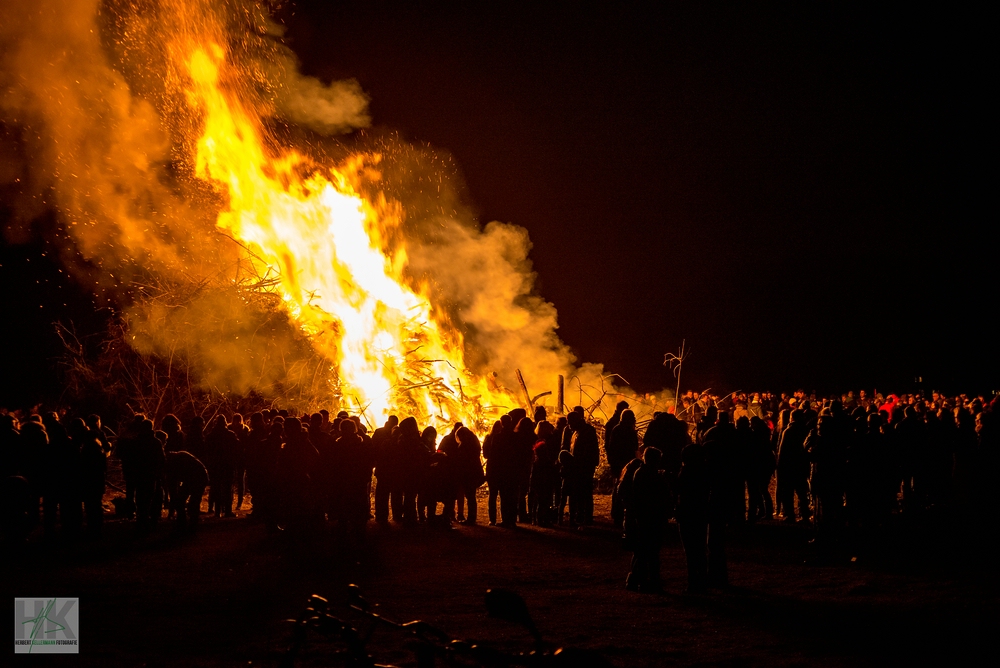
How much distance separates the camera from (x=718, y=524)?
792 cm

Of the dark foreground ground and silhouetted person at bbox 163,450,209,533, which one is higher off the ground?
silhouetted person at bbox 163,450,209,533

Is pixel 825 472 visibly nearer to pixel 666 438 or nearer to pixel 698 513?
pixel 666 438

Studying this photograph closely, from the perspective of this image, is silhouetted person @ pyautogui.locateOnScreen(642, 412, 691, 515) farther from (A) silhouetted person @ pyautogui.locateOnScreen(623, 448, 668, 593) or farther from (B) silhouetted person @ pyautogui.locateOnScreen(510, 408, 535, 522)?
(A) silhouetted person @ pyautogui.locateOnScreen(623, 448, 668, 593)

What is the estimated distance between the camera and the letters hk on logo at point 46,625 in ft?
20.0

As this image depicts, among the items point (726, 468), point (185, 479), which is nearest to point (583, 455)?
point (726, 468)

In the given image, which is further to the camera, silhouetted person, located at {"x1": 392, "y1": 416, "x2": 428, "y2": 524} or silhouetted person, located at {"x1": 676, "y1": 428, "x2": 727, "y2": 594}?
silhouetted person, located at {"x1": 392, "y1": 416, "x2": 428, "y2": 524}

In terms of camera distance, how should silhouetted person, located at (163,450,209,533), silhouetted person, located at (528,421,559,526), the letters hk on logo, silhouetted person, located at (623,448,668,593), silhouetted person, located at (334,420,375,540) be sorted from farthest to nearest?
silhouetted person, located at (528,421,559,526) → silhouetted person, located at (163,450,209,533) → silhouetted person, located at (334,420,375,540) → silhouetted person, located at (623,448,668,593) → the letters hk on logo

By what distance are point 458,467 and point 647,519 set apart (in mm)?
4905

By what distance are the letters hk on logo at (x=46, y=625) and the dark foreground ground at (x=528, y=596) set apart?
0.14 m

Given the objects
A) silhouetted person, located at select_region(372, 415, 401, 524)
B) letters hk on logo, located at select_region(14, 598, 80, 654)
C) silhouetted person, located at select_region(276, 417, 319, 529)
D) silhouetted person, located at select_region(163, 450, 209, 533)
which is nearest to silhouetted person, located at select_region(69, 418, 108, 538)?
silhouetted person, located at select_region(163, 450, 209, 533)

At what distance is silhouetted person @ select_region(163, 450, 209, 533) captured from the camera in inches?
426

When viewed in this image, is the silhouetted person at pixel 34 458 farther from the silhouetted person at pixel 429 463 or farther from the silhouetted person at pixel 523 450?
the silhouetted person at pixel 523 450

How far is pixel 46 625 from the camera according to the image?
6516 millimetres

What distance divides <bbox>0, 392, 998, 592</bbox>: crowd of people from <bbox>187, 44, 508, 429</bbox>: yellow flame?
12.2 ft
